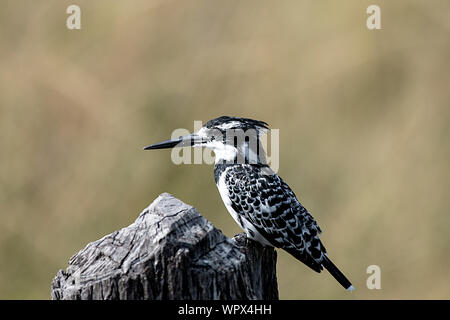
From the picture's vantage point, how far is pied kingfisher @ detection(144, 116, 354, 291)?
3.65 meters

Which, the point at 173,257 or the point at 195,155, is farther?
the point at 195,155

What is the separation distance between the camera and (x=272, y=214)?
3658 millimetres

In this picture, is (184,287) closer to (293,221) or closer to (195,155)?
(293,221)

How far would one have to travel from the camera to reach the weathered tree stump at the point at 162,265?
194cm

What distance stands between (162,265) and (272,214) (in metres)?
1.81

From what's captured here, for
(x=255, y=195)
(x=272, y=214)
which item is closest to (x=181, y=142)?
(x=255, y=195)

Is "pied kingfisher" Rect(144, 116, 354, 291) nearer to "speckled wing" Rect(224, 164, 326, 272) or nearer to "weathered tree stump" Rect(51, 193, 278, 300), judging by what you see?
"speckled wing" Rect(224, 164, 326, 272)

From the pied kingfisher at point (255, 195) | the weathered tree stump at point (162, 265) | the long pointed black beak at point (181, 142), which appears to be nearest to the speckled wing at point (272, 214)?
the pied kingfisher at point (255, 195)

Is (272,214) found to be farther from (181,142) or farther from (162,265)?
(162,265)

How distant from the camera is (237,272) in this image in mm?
2041
